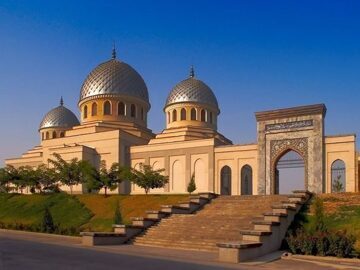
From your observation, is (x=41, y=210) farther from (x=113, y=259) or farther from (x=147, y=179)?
(x=113, y=259)

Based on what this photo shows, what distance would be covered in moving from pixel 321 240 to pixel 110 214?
591 inches

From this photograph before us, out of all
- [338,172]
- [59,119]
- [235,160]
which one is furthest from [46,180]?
[338,172]

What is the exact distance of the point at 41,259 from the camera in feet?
43.0

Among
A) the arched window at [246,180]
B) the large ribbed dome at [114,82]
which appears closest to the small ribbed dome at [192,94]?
the large ribbed dome at [114,82]

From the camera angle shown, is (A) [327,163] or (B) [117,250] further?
(A) [327,163]

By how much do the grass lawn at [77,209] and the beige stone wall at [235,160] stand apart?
11529 millimetres

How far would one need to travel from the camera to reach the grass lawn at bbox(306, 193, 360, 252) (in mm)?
17859

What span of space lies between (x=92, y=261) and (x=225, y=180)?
95.6 feet

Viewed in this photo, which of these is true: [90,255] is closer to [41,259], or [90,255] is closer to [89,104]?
[41,259]

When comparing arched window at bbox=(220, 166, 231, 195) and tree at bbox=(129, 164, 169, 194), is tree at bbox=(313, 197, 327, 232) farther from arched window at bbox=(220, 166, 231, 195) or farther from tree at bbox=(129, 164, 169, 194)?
arched window at bbox=(220, 166, 231, 195)

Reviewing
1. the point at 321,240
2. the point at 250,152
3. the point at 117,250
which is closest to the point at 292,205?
the point at 321,240

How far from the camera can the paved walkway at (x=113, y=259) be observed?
12.1 metres

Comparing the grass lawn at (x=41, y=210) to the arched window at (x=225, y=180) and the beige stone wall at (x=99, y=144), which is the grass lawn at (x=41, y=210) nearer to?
the beige stone wall at (x=99, y=144)

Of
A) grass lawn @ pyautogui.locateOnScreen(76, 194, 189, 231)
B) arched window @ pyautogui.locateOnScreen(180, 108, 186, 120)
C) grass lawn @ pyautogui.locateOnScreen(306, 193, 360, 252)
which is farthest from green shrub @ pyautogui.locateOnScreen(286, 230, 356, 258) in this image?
arched window @ pyautogui.locateOnScreen(180, 108, 186, 120)
